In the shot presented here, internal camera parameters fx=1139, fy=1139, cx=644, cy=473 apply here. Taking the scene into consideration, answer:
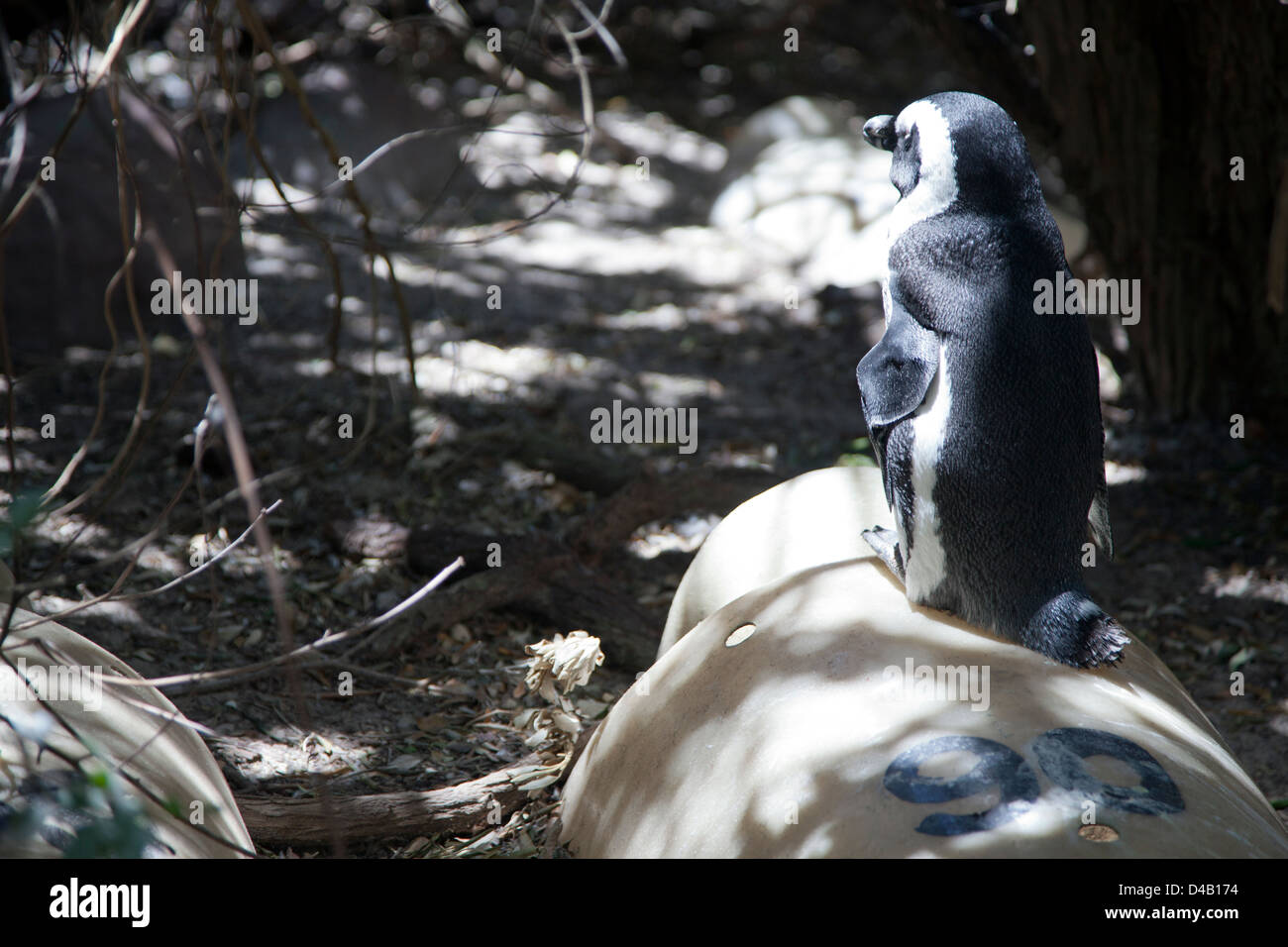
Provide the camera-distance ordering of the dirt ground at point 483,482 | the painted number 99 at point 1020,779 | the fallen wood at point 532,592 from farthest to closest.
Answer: the fallen wood at point 532,592 → the dirt ground at point 483,482 → the painted number 99 at point 1020,779

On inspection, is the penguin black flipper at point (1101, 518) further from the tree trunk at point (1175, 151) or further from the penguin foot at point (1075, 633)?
the tree trunk at point (1175, 151)

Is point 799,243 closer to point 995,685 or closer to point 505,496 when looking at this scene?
point 505,496

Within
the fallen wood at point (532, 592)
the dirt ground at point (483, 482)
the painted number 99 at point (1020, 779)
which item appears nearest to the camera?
the painted number 99 at point (1020, 779)

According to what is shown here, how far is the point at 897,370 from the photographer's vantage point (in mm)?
2312

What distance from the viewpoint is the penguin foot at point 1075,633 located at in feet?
7.15

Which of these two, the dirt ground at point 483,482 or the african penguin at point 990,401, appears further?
the dirt ground at point 483,482

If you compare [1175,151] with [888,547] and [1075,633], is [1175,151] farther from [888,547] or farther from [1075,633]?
[1075,633]

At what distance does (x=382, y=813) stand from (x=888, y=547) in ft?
4.34

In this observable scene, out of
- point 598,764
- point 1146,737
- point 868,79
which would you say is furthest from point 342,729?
point 868,79

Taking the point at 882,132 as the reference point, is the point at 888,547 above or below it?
below

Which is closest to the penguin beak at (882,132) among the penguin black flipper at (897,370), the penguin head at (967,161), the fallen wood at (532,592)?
the penguin head at (967,161)

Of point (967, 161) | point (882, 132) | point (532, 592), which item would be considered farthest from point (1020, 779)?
point (532, 592)

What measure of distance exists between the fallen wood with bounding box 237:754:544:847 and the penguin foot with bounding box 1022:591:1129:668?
1340 mm

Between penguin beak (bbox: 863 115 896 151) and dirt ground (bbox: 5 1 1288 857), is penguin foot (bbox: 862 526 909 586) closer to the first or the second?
penguin beak (bbox: 863 115 896 151)
